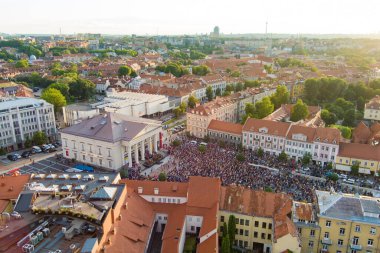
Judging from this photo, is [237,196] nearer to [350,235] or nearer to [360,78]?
[350,235]

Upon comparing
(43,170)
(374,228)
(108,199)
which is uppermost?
(108,199)

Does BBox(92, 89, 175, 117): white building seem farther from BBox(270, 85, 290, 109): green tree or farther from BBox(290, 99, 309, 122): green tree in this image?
BBox(290, 99, 309, 122): green tree

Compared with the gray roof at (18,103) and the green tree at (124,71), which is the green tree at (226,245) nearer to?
the gray roof at (18,103)

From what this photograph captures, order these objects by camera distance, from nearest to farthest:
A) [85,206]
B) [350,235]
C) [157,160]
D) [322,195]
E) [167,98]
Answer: [85,206] < [350,235] < [322,195] < [157,160] < [167,98]

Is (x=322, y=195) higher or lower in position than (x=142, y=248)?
higher

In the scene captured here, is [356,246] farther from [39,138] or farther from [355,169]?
[39,138]

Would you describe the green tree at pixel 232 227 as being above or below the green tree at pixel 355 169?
above

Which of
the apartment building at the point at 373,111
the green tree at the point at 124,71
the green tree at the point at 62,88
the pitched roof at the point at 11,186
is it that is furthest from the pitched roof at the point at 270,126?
the green tree at the point at 124,71

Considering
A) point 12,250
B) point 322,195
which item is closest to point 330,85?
point 322,195
